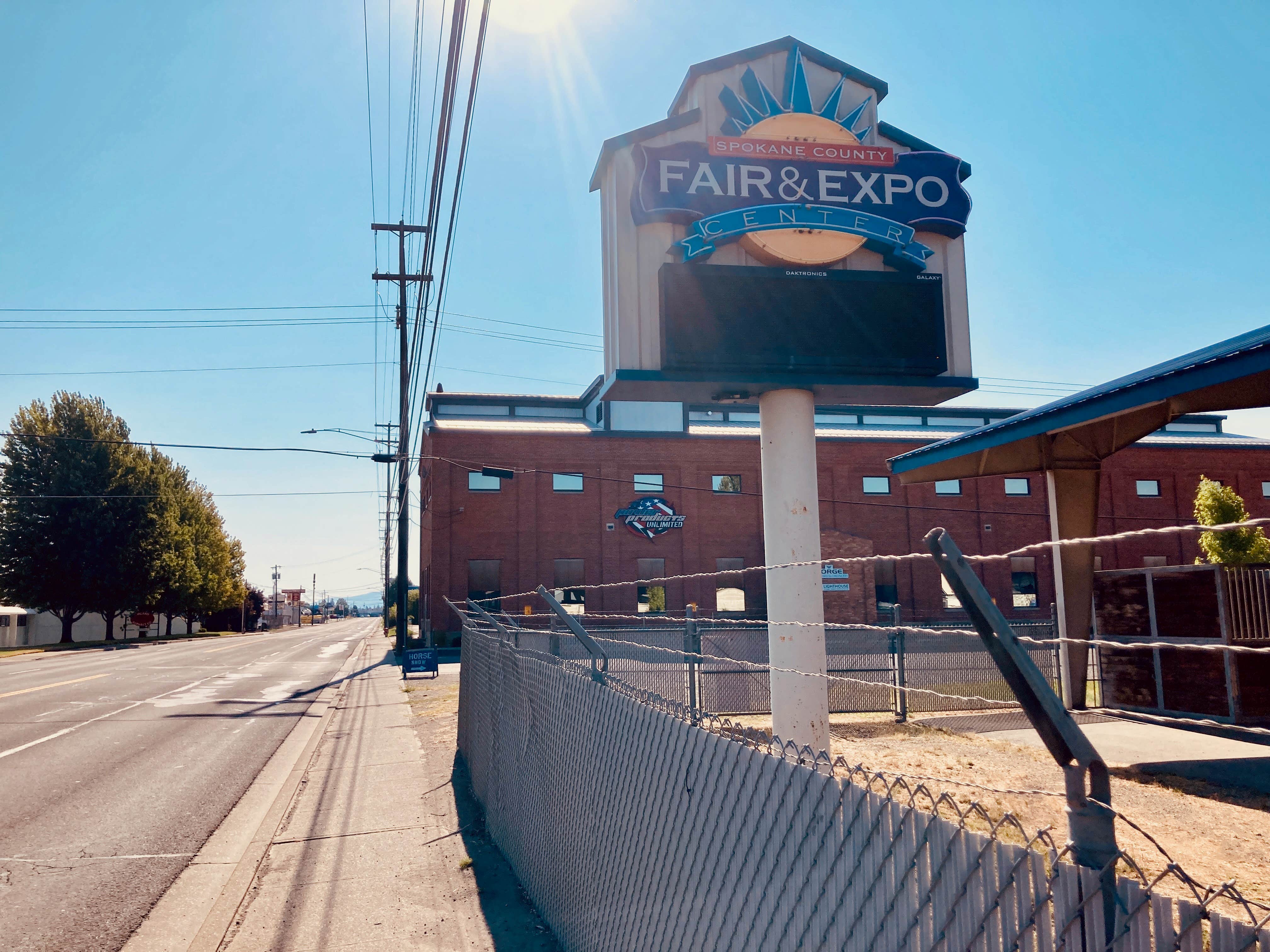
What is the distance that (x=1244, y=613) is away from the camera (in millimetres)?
11094

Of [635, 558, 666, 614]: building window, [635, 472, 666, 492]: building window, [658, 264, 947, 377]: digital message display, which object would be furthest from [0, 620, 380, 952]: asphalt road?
[635, 472, 666, 492]: building window

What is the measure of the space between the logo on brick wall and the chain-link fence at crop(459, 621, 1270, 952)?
34.0 meters

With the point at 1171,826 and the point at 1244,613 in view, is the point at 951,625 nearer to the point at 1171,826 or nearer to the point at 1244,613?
the point at 1244,613

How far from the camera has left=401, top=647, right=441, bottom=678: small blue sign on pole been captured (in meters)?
23.2

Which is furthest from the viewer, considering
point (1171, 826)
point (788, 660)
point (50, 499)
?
point (50, 499)

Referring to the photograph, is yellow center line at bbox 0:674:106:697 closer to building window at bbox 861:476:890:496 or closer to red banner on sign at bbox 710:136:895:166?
red banner on sign at bbox 710:136:895:166

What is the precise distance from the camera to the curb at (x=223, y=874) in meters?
5.95

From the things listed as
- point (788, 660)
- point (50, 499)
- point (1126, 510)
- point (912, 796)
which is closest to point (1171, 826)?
point (788, 660)

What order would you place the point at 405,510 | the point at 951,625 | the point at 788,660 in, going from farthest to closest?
the point at 951,625
the point at 405,510
the point at 788,660

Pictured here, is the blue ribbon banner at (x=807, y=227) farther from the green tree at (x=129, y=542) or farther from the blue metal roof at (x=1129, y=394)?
the green tree at (x=129, y=542)

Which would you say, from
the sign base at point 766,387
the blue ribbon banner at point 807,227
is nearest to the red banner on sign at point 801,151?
the blue ribbon banner at point 807,227

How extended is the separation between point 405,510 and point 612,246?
23656 mm

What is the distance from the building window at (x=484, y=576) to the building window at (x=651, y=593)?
628 centimetres

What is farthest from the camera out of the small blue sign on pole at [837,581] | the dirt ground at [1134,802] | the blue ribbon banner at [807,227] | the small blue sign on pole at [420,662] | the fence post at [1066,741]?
the small blue sign on pole at [837,581]
